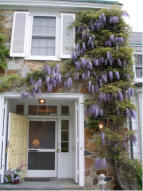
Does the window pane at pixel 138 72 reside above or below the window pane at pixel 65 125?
above

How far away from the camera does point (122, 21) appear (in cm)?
674

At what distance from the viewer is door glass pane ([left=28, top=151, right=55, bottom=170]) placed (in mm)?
7285

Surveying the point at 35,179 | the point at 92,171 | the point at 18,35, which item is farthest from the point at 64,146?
the point at 18,35

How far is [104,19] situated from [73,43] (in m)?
1.15

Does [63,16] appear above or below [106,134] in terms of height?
above

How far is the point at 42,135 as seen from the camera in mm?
7574

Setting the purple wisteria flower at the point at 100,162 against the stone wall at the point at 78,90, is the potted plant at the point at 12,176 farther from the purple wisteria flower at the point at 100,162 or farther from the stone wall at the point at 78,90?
the purple wisteria flower at the point at 100,162

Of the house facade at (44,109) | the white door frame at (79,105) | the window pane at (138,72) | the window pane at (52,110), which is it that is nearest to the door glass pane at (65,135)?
the house facade at (44,109)

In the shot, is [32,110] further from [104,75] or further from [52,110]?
[104,75]

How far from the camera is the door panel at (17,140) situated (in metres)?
6.31

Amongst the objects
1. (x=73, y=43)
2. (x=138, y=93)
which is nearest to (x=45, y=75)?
(x=73, y=43)

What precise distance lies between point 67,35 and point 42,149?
12.5 ft

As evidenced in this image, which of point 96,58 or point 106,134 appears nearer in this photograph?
point 106,134

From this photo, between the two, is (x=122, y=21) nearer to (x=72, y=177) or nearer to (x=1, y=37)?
(x=1, y=37)
